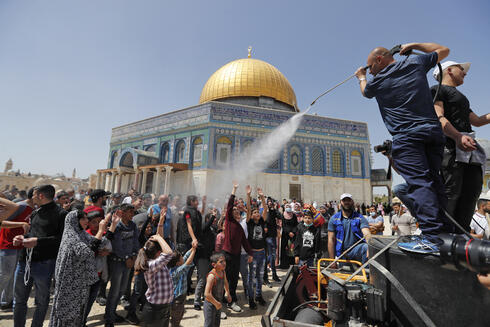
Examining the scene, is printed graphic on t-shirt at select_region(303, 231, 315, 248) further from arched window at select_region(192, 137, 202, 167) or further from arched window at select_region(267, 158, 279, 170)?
arched window at select_region(192, 137, 202, 167)

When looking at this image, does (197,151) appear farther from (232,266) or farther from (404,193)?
(404,193)

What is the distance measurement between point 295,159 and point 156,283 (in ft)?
79.8

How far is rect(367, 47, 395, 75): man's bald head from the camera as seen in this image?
2328 mm

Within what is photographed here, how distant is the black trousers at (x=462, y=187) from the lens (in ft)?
7.47

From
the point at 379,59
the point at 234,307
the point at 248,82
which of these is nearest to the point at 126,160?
the point at 248,82

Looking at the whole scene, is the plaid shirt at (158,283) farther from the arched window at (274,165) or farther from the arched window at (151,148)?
the arched window at (151,148)

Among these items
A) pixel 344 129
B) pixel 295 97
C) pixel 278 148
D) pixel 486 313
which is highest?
pixel 295 97

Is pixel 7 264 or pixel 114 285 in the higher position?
pixel 7 264

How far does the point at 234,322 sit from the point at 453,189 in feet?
12.4

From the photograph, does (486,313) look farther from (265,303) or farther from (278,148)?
(278,148)

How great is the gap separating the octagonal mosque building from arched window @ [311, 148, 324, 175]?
109 millimetres

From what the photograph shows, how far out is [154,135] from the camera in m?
28.8

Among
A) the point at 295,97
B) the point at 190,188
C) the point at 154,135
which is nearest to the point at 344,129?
the point at 295,97

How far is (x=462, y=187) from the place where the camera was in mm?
2318
